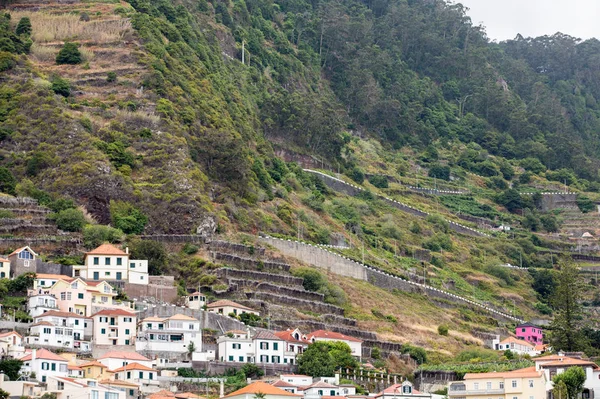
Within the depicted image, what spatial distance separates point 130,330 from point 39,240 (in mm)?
12938

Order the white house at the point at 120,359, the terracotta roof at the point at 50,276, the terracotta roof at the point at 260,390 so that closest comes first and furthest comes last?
the terracotta roof at the point at 260,390 → the white house at the point at 120,359 → the terracotta roof at the point at 50,276

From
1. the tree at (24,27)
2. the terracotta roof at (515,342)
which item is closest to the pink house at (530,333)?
the terracotta roof at (515,342)

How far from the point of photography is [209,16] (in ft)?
472

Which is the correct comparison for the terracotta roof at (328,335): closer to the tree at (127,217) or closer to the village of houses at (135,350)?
the village of houses at (135,350)

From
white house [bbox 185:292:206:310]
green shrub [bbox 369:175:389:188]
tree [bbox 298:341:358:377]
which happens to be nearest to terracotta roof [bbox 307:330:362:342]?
tree [bbox 298:341:358:377]

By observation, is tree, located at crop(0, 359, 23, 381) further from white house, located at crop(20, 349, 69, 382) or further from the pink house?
the pink house

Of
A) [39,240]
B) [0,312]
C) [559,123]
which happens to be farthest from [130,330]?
[559,123]

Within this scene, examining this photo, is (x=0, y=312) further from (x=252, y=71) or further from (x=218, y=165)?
(x=252, y=71)

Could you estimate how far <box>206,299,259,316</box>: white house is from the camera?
8819 centimetres

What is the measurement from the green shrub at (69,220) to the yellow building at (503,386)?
→ 27.8 m

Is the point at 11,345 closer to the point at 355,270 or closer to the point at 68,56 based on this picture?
the point at 355,270

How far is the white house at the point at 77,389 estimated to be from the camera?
71062 mm

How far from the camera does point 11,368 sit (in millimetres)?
72250

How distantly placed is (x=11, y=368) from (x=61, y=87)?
138ft
